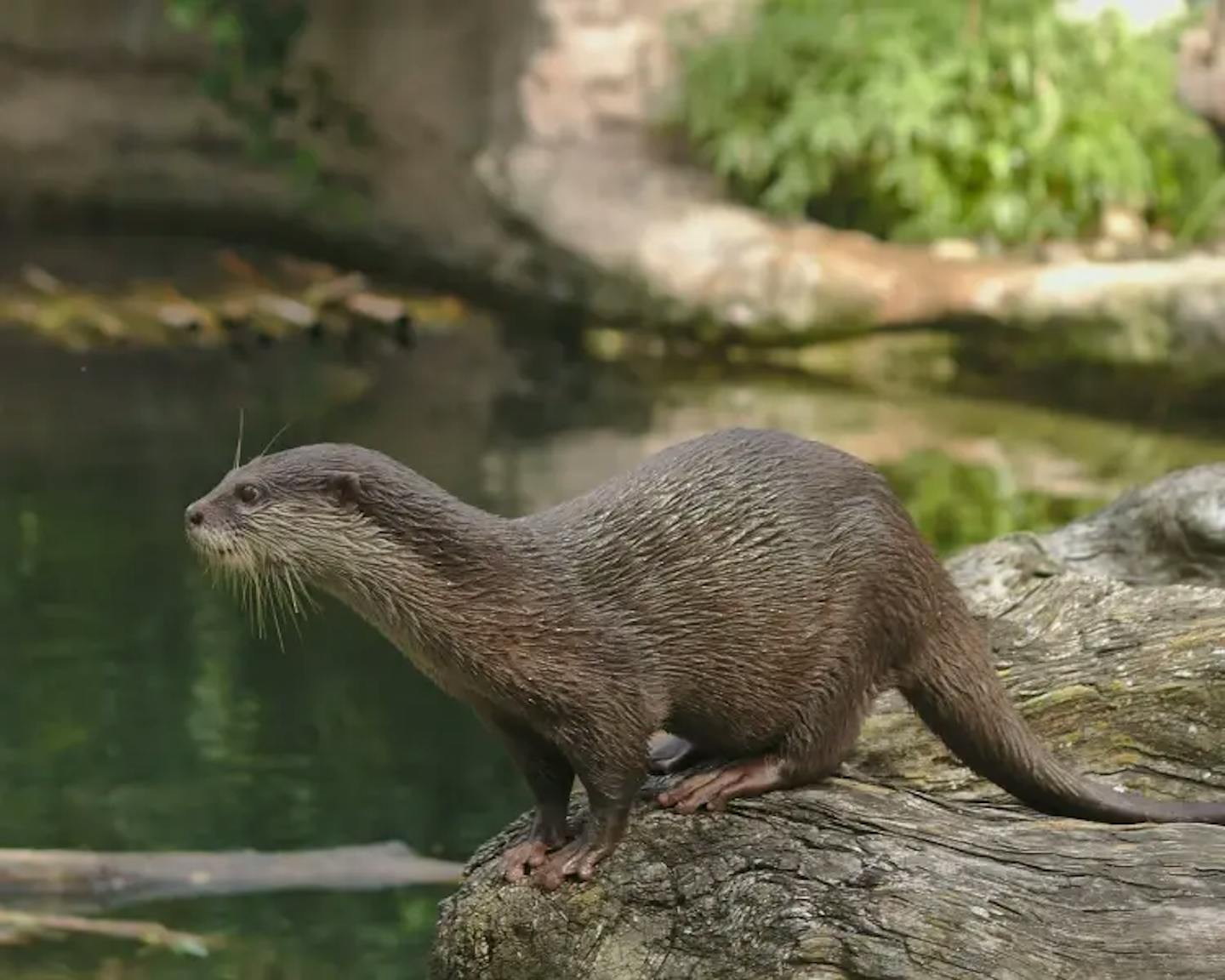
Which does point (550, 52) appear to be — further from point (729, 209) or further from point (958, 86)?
point (958, 86)

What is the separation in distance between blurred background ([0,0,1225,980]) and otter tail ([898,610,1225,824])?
1862 millimetres

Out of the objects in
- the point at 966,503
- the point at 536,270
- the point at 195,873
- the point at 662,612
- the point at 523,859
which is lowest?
the point at 195,873

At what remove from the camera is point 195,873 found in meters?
3.41

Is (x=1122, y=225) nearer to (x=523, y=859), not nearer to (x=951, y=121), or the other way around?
(x=951, y=121)

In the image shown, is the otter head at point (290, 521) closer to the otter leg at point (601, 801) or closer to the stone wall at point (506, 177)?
the otter leg at point (601, 801)

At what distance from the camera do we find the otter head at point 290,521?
203 centimetres

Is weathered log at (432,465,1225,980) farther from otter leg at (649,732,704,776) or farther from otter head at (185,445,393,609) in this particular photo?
otter head at (185,445,393,609)

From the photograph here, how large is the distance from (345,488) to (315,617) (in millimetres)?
2610

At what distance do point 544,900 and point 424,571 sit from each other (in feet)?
1.47

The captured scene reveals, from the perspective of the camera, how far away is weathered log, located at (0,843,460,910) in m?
3.31

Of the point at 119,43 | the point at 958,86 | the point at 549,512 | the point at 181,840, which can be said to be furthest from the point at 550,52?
the point at 549,512

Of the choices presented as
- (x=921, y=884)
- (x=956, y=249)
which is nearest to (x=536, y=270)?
(x=956, y=249)

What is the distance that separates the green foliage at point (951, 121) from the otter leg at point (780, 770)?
5.44 meters

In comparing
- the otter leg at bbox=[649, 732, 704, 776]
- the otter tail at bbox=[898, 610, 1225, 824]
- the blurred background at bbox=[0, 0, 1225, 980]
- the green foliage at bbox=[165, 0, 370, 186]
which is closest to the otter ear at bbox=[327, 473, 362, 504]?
the otter leg at bbox=[649, 732, 704, 776]
